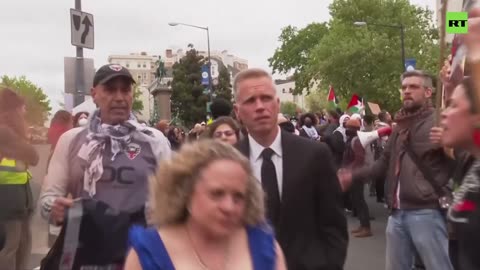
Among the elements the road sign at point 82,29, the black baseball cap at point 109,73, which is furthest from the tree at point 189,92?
the black baseball cap at point 109,73

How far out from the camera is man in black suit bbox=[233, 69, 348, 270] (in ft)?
11.7

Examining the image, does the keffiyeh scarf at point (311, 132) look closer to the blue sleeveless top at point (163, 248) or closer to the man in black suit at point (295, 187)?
the man in black suit at point (295, 187)

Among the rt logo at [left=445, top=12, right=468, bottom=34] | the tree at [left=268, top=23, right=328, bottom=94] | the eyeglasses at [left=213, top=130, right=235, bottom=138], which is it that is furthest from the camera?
the tree at [left=268, top=23, right=328, bottom=94]

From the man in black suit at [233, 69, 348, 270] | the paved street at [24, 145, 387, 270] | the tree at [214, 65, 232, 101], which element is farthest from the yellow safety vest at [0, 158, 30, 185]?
the tree at [214, 65, 232, 101]

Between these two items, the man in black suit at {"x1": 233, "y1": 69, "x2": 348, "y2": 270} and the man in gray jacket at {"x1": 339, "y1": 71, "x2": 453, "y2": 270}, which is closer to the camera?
the man in black suit at {"x1": 233, "y1": 69, "x2": 348, "y2": 270}

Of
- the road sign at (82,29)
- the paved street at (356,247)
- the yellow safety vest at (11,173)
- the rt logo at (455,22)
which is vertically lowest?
the paved street at (356,247)

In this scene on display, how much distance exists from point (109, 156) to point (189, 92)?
200 ft

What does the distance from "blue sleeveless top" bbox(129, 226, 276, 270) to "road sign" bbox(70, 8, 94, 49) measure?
924cm

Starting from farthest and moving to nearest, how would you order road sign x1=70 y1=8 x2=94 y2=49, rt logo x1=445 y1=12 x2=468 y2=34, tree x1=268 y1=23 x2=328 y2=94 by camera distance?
tree x1=268 y1=23 x2=328 y2=94 → road sign x1=70 y1=8 x2=94 y2=49 → rt logo x1=445 y1=12 x2=468 y2=34

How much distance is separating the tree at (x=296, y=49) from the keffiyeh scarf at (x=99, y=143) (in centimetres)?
6853

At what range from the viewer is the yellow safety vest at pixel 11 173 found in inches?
235

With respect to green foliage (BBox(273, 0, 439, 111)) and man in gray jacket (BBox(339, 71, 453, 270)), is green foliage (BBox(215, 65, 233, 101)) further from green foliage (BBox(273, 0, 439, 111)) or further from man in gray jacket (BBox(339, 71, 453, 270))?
man in gray jacket (BBox(339, 71, 453, 270))

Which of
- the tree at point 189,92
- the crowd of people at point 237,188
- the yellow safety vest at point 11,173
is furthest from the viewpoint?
the tree at point 189,92

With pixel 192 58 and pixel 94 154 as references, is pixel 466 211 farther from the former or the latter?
pixel 192 58
